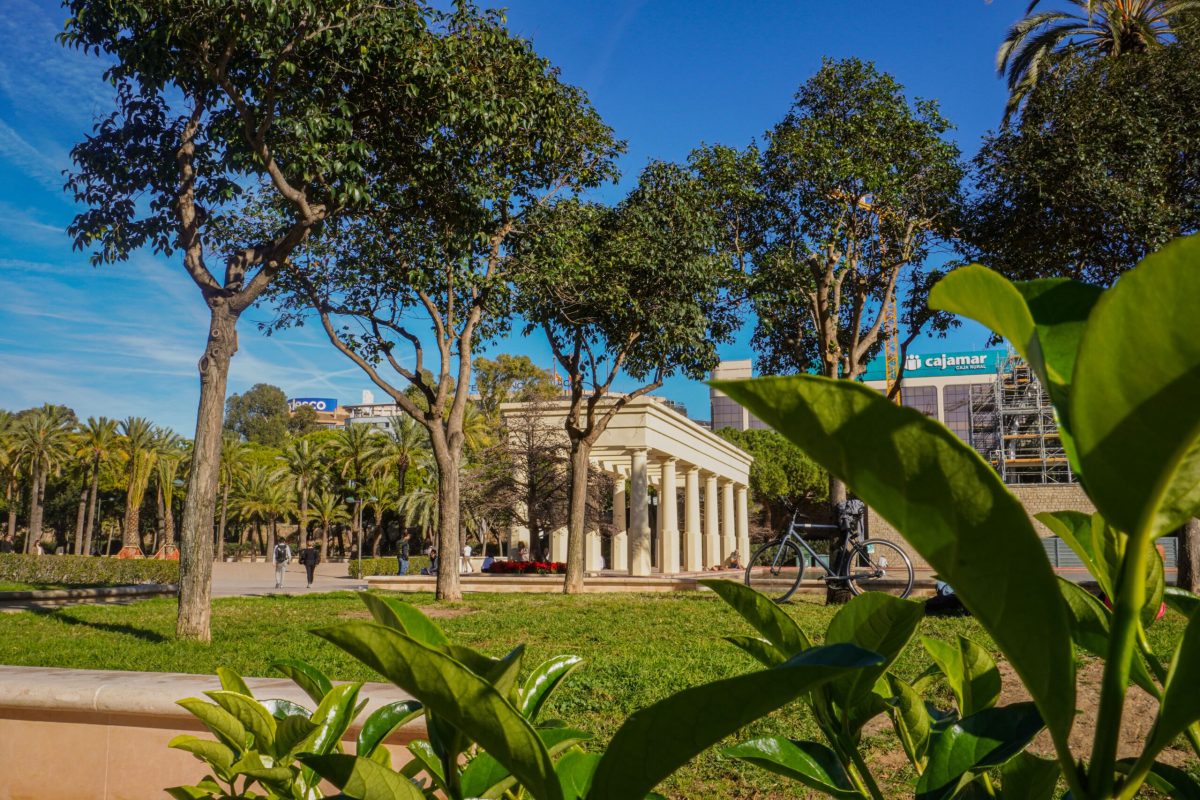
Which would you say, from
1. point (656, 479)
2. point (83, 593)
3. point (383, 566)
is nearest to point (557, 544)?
point (383, 566)

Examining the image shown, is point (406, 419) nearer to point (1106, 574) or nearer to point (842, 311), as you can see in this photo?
point (842, 311)

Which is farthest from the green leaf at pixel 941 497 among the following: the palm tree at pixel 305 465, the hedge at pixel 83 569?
the palm tree at pixel 305 465

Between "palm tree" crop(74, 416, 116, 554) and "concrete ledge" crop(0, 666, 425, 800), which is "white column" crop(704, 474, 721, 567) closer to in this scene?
"palm tree" crop(74, 416, 116, 554)

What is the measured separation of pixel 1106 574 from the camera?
0.93 metres

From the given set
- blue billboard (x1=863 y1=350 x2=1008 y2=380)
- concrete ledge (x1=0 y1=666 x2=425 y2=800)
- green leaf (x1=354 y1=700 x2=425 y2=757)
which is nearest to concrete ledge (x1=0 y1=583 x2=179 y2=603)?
concrete ledge (x1=0 y1=666 x2=425 y2=800)

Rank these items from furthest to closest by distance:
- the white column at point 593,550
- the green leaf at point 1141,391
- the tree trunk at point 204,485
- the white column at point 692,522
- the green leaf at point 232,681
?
1. the white column at point 692,522
2. the white column at point 593,550
3. the tree trunk at point 204,485
4. the green leaf at point 232,681
5. the green leaf at point 1141,391

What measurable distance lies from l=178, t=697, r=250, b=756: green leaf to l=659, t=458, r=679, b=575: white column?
31.5m

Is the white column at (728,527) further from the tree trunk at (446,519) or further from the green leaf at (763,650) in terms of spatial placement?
the green leaf at (763,650)

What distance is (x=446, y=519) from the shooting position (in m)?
15.3

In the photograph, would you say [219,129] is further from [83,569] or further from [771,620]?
[83,569]

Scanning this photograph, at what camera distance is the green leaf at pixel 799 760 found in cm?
94

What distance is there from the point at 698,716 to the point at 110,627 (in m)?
11.9

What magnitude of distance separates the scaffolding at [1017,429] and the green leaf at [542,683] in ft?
126

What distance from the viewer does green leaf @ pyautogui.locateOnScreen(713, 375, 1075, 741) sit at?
50 centimetres
